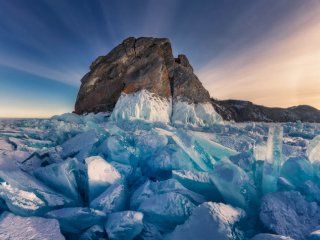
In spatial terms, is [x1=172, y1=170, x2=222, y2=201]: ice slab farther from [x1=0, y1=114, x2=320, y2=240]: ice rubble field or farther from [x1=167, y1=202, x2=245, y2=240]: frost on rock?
[x1=167, y1=202, x2=245, y2=240]: frost on rock

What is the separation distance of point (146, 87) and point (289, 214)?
15.3 metres

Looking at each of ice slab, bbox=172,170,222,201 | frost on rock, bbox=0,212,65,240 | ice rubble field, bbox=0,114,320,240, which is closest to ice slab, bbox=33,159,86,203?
ice rubble field, bbox=0,114,320,240

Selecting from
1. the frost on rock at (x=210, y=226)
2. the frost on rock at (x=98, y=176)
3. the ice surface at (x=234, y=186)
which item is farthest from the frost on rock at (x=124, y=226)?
the ice surface at (x=234, y=186)

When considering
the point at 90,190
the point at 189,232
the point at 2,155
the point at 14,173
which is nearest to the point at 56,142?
the point at 2,155

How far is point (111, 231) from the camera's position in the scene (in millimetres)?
1774

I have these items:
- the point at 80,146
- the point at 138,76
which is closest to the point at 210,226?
the point at 80,146

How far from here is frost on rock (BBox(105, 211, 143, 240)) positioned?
1.78 metres

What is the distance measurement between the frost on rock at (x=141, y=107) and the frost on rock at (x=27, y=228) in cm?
1250

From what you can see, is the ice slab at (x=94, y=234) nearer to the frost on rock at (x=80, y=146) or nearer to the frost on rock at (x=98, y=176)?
the frost on rock at (x=98, y=176)

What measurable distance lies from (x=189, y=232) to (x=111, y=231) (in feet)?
1.96

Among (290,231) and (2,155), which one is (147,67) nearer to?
(2,155)

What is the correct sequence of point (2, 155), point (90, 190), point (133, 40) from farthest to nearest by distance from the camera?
point (133, 40), point (2, 155), point (90, 190)

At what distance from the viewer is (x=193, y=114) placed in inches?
653

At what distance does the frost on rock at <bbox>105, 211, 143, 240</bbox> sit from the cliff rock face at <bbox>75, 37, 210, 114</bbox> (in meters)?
15.1
